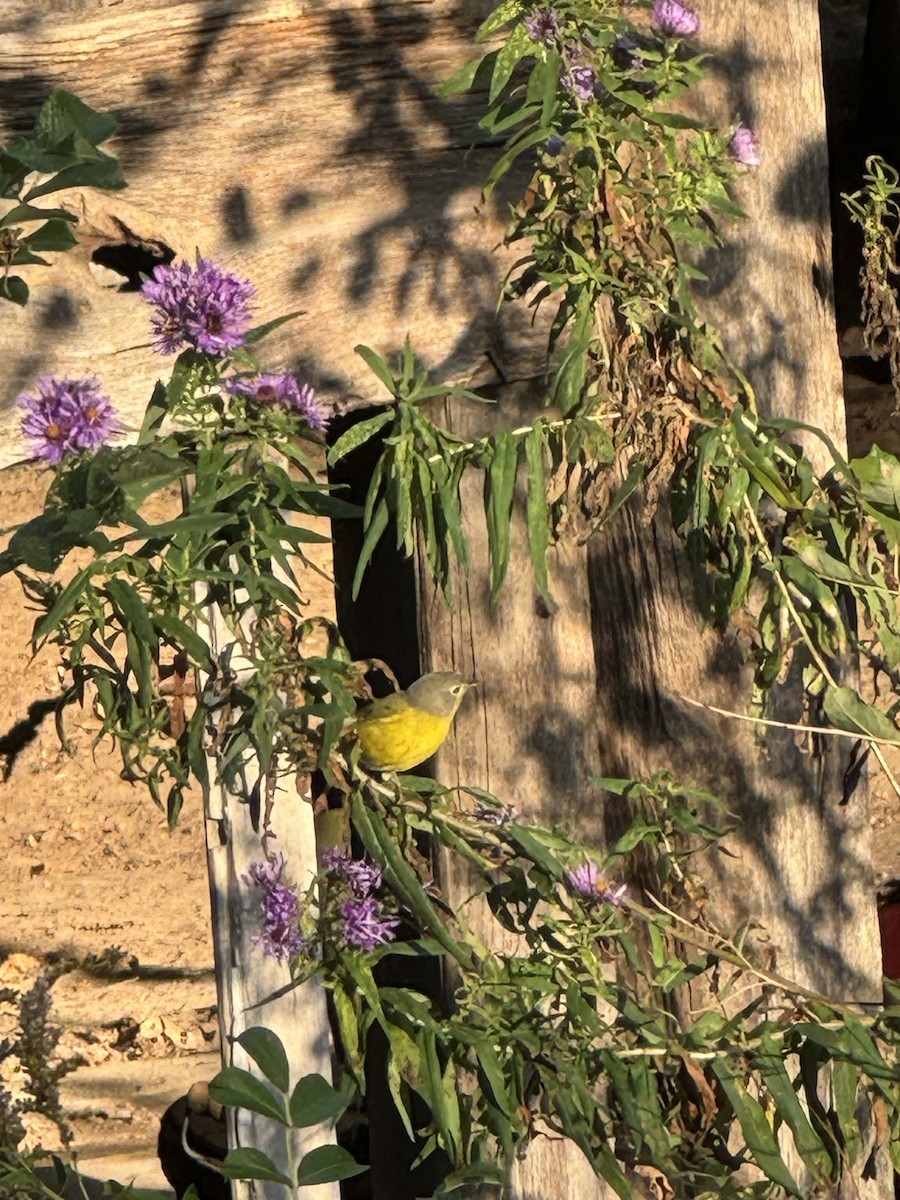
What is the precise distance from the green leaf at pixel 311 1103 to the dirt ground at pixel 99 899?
4.99m

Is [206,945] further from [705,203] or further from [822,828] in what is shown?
[705,203]

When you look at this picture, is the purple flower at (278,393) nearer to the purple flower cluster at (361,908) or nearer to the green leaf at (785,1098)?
the purple flower cluster at (361,908)

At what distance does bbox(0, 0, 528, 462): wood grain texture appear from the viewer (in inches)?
119

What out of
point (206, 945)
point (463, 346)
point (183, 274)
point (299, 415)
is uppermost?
point (183, 274)

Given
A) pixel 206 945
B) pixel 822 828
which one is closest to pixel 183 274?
pixel 822 828

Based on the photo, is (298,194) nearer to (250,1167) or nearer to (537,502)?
(537,502)

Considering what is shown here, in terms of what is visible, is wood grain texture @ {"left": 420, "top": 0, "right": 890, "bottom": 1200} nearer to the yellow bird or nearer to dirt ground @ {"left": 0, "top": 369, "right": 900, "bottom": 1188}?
the yellow bird

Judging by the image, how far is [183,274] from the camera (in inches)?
85.3

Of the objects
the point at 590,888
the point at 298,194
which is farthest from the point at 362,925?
the point at 298,194

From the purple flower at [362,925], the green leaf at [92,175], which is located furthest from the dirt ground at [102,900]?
the green leaf at [92,175]

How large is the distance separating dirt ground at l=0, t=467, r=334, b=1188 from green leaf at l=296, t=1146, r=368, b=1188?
496 cm

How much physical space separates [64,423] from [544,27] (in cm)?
86

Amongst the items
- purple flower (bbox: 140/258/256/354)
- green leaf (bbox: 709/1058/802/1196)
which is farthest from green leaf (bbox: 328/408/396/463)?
green leaf (bbox: 709/1058/802/1196)

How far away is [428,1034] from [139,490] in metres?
0.83
